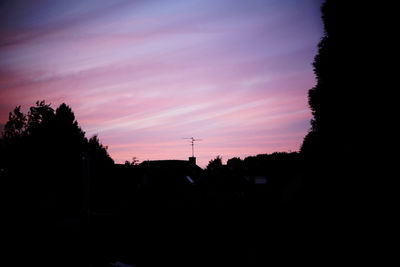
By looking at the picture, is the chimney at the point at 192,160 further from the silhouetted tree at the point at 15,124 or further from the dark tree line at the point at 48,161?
the silhouetted tree at the point at 15,124

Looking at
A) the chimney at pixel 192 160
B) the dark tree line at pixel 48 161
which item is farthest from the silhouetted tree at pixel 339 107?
the chimney at pixel 192 160

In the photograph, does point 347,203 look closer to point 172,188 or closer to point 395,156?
point 395,156

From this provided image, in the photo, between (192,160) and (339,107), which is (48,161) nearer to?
(192,160)

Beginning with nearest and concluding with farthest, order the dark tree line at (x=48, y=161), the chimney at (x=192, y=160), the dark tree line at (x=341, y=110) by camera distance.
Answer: the dark tree line at (x=341, y=110) < the dark tree line at (x=48, y=161) < the chimney at (x=192, y=160)

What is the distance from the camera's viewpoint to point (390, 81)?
731cm

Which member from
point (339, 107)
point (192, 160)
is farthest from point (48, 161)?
point (339, 107)

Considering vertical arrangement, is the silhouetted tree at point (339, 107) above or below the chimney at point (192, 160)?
above

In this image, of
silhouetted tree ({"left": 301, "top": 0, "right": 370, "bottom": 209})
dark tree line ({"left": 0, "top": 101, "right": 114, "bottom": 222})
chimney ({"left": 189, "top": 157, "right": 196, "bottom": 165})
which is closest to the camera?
silhouetted tree ({"left": 301, "top": 0, "right": 370, "bottom": 209})

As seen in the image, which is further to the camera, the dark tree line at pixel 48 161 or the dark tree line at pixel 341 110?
the dark tree line at pixel 48 161

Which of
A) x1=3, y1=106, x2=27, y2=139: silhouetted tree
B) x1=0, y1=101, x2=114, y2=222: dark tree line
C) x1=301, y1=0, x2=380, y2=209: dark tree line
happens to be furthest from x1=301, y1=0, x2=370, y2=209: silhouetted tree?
x1=3, y1=106, x2=27, y2=139: silhouetted tree

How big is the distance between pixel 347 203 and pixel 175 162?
32789 mm

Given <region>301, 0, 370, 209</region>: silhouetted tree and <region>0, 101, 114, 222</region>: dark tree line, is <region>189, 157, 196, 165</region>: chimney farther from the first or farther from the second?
<region>301, 0, 370, 209</region>: silhouetted tree

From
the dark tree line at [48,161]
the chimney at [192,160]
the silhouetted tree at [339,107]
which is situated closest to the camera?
the silhouetted tree at [339,107]

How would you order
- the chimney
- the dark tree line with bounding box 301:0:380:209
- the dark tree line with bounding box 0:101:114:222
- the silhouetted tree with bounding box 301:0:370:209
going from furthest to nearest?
the chimney → the dark tree line with bounding box 0:101:114:222 → the silhouetted tree with bounding box 301:0:370:209 → the dark tree line with bounding box 301:0:380:209
